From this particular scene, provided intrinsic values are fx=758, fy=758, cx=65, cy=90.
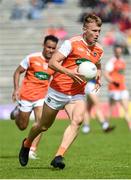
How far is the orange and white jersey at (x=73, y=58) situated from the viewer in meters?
11.4

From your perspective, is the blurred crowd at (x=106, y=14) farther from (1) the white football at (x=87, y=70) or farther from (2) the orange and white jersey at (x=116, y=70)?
(1) the white football at (x=87, y=70)

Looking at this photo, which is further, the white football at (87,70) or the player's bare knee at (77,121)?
the player's bare knee at (77,121)

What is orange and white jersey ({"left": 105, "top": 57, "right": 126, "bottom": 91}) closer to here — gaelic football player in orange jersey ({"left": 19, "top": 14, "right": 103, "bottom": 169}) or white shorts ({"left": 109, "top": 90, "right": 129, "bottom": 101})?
white shorts ({"left": 109, "top": 90, "right": 129, "bottom": 101})

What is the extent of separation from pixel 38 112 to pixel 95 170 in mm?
3161

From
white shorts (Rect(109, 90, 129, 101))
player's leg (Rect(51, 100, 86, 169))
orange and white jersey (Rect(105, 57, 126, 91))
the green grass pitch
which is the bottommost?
white shorts (Rect(109, 90, 129, 101))

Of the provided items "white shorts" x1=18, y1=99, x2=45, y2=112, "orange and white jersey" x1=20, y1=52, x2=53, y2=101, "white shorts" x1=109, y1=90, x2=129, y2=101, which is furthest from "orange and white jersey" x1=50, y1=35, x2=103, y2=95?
"white shorts" x1=109, y1=90, x2=129, y2=101

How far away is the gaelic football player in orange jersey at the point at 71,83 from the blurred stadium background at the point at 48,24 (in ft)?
73.6

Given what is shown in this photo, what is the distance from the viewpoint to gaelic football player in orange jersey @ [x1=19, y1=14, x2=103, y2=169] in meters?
11.3

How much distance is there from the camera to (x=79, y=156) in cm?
1448

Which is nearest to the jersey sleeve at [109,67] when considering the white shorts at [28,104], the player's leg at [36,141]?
the white shorts at [28,104]

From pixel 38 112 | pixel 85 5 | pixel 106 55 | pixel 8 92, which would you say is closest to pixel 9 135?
pixel 38 112

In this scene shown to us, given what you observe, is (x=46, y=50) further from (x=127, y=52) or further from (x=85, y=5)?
(x=85, y=5)

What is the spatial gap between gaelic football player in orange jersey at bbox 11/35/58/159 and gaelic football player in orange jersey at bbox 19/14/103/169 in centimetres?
240

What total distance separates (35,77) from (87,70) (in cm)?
379
